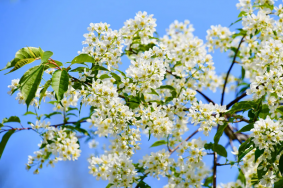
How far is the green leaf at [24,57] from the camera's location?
1.58 metres

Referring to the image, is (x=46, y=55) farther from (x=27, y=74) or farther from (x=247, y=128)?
(x=247, y=128)

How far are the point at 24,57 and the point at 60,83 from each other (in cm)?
29

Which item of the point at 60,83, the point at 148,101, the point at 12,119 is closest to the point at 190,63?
the point at 148,101

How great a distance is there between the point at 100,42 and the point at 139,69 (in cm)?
36

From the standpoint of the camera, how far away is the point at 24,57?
1.63 metres

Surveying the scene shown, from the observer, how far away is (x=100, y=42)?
2012 mm

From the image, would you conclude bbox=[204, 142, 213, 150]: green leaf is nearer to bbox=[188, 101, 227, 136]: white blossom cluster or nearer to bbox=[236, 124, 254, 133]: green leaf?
bbox=[188, 101, 227, 136]: white blossom cluster

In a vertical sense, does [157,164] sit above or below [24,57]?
below

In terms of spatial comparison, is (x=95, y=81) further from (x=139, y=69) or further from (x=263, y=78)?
(x=263, y=78)

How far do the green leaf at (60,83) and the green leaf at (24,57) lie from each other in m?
0.17

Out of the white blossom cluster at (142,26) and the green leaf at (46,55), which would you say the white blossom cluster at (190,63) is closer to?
the white blossom cluster at (142,26)

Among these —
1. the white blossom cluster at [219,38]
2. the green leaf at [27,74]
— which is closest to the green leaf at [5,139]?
the green leaf at [27,74]

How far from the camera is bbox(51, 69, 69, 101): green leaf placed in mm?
1524

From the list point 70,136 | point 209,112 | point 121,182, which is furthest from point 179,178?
point 70,136
